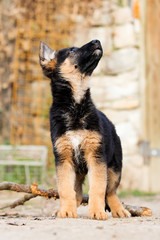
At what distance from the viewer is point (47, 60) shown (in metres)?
3.86

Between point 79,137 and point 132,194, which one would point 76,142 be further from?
point 132,194

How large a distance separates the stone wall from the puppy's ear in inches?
141

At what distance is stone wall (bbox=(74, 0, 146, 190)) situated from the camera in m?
7.21

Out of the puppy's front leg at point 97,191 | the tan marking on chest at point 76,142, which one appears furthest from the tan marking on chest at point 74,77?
the puppy's front leg at point 97,191

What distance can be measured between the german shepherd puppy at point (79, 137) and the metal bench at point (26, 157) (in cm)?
282

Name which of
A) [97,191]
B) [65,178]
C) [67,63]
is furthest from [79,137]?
[67,63]

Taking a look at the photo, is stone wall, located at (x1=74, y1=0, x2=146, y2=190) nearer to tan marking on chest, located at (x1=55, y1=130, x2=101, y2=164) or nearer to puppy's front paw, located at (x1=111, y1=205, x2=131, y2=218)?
puppy's front paw, located at (x1=111, y1=205, x2=131, y2=218)

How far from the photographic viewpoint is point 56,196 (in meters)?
3.77

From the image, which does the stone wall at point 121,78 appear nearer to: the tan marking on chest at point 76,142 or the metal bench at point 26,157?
the metal bench at point 26,157

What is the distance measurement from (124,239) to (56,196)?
1.60m

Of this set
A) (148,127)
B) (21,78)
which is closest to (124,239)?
(148,127)

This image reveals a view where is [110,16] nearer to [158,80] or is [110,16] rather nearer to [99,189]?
[158,80]

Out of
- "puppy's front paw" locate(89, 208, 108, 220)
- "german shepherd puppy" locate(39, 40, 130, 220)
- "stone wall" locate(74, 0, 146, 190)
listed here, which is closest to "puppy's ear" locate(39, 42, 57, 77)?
"german shepherd puppy" locate(39, 40, 130, 220)

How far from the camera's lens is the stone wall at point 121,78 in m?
7.21
